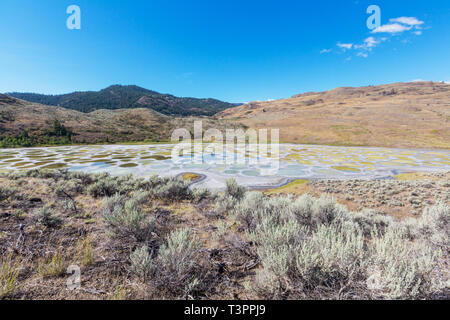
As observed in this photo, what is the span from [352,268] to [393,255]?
1.99 ft

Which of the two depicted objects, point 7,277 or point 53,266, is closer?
point 7,277

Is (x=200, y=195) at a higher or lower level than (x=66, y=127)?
lower

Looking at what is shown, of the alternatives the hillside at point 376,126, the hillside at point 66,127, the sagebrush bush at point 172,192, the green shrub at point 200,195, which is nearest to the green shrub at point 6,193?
the sagebrush bush at point 172,192

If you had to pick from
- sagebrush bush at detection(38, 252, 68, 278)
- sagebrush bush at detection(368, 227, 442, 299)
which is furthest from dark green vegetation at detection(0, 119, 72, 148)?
sagebrush bush at detection(368, 227, 442, 299)

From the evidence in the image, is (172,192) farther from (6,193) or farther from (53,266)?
(6,193)

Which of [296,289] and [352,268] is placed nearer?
[296,289]

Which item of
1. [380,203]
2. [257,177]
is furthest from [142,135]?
[380,203]

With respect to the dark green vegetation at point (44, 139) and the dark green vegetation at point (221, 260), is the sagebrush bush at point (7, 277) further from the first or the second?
the dark green vegetation at point (44, 139)

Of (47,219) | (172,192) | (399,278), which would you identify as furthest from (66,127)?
(399,278)

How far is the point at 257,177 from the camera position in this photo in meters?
21.0

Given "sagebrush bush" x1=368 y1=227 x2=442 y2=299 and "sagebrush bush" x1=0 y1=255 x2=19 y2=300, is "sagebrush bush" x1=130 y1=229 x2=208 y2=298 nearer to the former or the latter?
"sagebrush bush" x1=0 y1=255 x2=19 y2=300

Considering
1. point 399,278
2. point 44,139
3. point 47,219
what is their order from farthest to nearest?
point 44,139, point 47,219, point 399,278

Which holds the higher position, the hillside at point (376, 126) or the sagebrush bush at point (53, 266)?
the hillside at point (376, 126)
